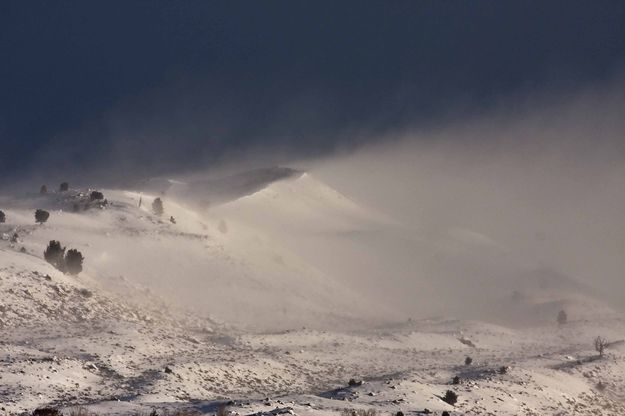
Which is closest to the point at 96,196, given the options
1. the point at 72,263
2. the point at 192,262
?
the point at 192,262

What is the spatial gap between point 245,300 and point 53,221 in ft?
61.7

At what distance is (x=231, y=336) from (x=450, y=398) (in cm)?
1895

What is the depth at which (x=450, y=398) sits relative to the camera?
122 feet

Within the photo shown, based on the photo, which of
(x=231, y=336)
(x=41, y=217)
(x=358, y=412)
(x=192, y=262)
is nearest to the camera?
(x=358, y=412)

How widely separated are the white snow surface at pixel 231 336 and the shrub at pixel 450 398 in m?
0.83

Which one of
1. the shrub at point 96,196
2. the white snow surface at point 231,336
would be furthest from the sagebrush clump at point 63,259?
the shrub at point 96,196

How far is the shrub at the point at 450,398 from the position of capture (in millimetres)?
37125

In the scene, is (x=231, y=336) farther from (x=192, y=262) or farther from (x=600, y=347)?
(x=600, y=347)

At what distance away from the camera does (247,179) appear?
130m

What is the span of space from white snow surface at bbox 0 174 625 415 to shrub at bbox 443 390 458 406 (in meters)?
0.83

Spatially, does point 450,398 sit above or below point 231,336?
below

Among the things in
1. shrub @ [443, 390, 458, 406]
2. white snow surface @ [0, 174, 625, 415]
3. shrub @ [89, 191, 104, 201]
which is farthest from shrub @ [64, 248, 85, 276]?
shrub @ [443, 390, 458, 406]

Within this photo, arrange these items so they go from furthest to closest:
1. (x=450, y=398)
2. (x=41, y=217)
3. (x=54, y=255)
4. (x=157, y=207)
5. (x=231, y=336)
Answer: (x=157, y=207)
(x=41, y=217)
(x=54, y=255)
(x=231, y=336)
(x=450, y=398)

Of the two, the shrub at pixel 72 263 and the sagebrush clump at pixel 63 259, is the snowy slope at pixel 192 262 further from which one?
the shrub at pixel 72 263
